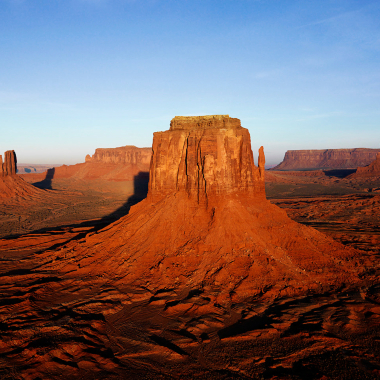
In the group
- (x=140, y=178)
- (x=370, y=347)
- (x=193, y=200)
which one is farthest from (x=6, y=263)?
(x=140, y=178)

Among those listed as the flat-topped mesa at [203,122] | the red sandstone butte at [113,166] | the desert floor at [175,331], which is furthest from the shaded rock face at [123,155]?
the desert floor at [175,331]

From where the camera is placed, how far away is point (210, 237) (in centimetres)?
1947

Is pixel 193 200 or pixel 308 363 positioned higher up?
pixel 193 200

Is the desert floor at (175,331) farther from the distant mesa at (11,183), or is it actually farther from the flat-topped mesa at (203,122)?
the distant mesa at (11,183)

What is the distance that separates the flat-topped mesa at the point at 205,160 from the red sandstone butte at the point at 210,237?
0.08 meters

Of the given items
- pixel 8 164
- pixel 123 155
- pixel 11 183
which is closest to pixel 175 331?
pixel 11 183

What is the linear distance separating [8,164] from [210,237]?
58899 millimetres

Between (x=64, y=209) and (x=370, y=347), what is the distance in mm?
51908

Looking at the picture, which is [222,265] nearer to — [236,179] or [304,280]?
[304,280]

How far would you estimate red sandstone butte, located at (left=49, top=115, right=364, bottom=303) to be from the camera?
690 inches

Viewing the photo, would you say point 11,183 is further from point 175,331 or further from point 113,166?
point 175,331

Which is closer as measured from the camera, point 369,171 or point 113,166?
point 369,171

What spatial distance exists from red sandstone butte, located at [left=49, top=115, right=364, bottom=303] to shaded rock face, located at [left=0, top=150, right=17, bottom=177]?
47.5 m

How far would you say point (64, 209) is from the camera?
51719mm
